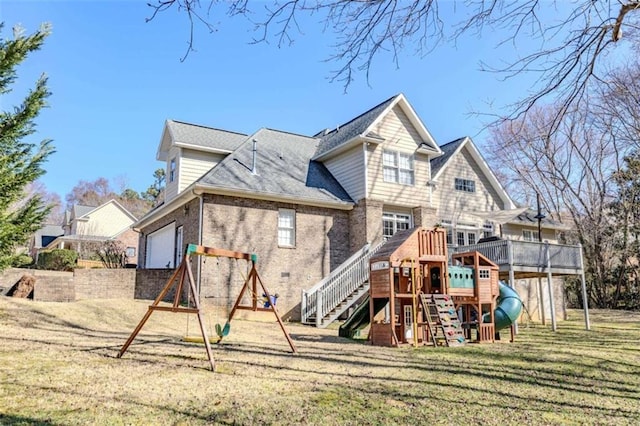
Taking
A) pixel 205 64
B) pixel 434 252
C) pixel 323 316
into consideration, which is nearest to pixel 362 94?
pixel 205 64

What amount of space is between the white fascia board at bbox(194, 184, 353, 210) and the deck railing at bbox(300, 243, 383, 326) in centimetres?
268

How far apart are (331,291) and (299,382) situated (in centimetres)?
950

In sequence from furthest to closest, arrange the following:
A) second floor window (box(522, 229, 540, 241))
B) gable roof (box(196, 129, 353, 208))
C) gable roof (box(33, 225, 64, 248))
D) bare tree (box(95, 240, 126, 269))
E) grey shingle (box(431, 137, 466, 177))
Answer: gable roof (box(33, 225, 64, 248)) < bare tree (box(95, 240, 126, 269)) < second floor window (box(522, 229, 540, 241)) < grey shingle (box(431, 137, 466, 177)) < gable roof (box(196, 129, 353, 208))

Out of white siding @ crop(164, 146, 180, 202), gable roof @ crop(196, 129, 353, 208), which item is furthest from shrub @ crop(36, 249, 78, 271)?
gable roof @ crop(196, 129, 353, 208)

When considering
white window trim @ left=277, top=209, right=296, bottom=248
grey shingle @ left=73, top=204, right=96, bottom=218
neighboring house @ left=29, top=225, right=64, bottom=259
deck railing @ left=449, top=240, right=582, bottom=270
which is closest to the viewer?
deck railing @ left=449, top=240, right=582, bottom=270

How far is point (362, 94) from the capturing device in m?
5.95

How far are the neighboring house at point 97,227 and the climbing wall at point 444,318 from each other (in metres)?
33.9

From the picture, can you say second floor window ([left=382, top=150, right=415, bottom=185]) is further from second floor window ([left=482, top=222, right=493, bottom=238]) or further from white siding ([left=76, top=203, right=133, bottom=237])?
white siding ([left=76, top=203, right=133, bottom=237])

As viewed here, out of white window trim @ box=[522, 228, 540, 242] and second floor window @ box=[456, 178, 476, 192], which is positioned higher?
second floor window @ box=[456, 178, 476, 192]

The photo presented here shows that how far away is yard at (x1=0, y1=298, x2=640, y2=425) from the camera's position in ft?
15.7

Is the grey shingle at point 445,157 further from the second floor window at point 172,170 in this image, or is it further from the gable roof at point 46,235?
the gable roof at point 46,235

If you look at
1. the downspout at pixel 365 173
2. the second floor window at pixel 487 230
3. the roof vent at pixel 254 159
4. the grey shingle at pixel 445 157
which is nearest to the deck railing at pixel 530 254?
the downspout at pixel 365 173

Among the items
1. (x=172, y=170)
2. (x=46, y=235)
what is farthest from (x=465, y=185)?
(x=46, y=235)

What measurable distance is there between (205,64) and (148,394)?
4.01 meters
